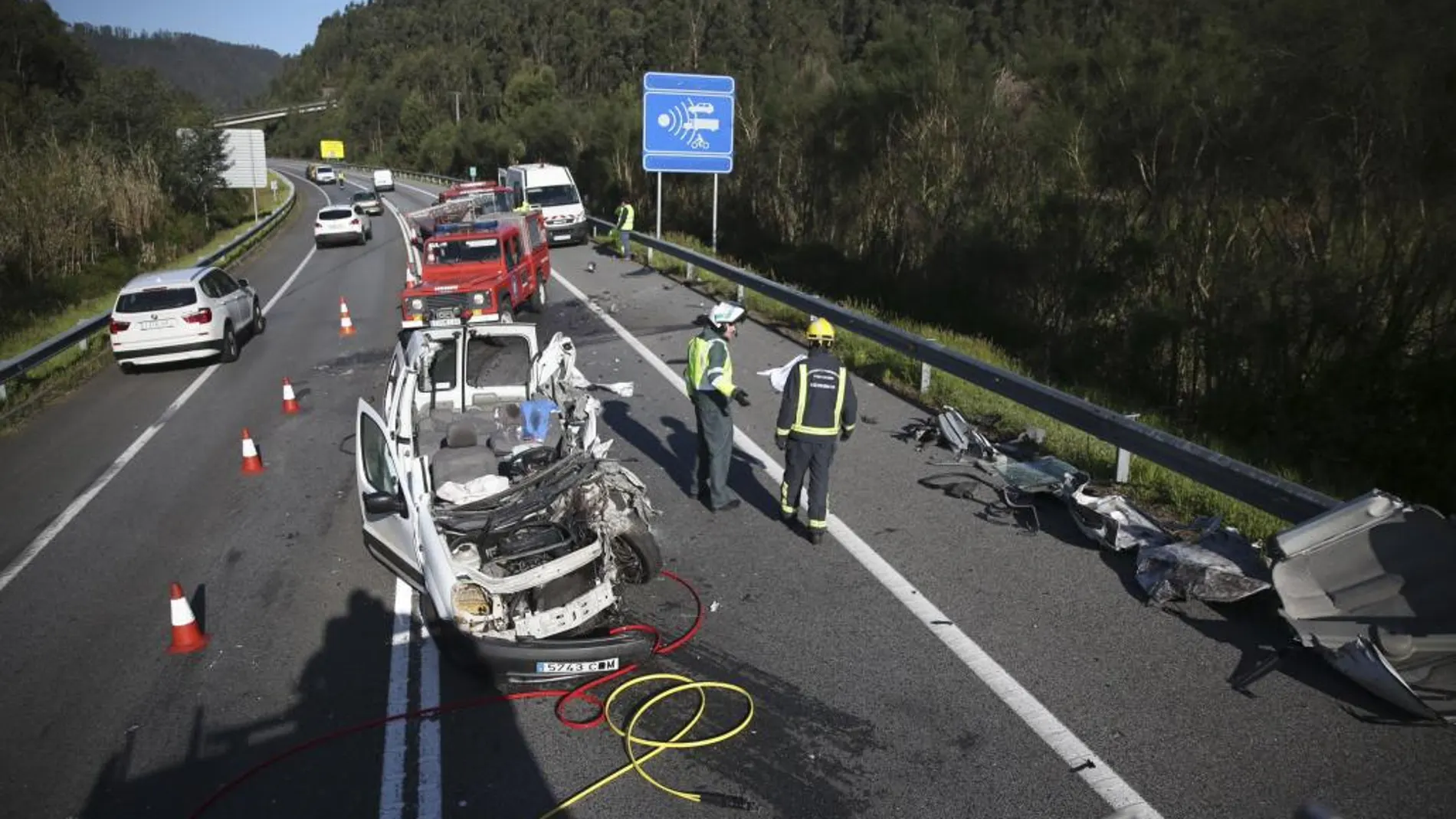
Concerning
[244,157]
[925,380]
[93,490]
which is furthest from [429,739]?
[244,157]

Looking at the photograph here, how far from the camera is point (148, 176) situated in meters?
35.4

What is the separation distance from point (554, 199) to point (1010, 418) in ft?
81.7

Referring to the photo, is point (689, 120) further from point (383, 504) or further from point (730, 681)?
point (730, 681)

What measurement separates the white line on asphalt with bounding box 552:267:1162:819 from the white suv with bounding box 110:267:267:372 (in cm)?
1186

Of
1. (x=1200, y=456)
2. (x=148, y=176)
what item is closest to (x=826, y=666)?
(x=1200, y=456)

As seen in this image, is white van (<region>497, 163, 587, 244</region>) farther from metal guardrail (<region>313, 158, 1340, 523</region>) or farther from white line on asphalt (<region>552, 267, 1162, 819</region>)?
white line on asphalt (<region>552, 267, 1162, 819</region>)

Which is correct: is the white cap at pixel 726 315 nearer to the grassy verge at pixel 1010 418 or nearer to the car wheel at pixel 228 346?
the grassy verge at pixel 1010 418

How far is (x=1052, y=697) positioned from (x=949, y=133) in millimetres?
17885

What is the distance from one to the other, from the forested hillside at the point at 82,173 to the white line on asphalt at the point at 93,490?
8.25m

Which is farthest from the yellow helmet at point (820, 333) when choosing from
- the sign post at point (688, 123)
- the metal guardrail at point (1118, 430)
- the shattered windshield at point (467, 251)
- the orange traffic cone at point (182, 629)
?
the sign post at point (688, 123)

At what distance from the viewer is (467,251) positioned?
59.2ft

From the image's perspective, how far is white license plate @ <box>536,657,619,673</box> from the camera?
548 centimetres

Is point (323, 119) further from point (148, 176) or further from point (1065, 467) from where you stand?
point (1065, 467)

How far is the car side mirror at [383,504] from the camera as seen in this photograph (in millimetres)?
6215
